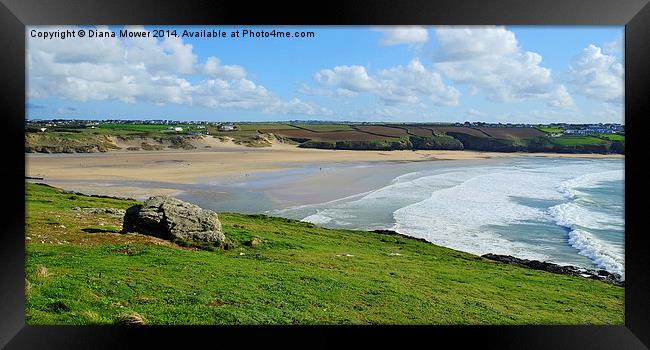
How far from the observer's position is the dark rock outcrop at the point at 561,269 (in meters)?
12.4

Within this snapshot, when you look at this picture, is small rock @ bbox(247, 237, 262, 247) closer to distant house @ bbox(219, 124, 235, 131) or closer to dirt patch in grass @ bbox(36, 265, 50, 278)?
distant house @ bbox(219, 124, 235, 131)

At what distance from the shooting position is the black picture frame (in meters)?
6.25

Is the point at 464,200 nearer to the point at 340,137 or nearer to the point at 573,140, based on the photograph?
the point at 573,140

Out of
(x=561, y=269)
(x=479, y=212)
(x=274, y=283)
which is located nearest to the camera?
(x=274, y=283)

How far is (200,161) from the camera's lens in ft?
59.4

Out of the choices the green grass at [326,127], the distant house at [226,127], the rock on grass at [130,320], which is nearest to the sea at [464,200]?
the green grass at [326,127]

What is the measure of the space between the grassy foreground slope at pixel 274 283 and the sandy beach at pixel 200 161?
3547 mm

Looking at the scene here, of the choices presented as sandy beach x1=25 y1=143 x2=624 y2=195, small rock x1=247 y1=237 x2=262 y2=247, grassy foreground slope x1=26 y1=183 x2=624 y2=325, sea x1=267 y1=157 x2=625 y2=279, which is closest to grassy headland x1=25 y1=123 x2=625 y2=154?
sandy beach x1=25 y1=143 x2=624 y2=195

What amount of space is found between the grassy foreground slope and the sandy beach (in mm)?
3547

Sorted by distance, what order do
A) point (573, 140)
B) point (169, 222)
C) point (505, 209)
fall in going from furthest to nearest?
point (505, 209) < point (573, 140) < point (169, 222)

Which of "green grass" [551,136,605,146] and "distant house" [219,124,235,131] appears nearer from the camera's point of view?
"green grass" [551,136,605,146]

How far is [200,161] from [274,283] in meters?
10.1
